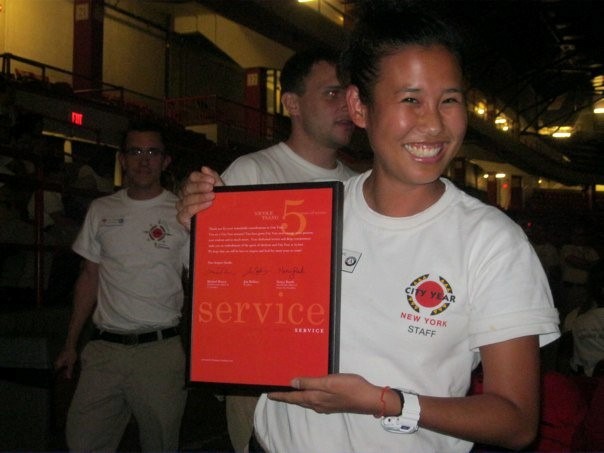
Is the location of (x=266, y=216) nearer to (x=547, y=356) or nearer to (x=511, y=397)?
(x=511, y=397)

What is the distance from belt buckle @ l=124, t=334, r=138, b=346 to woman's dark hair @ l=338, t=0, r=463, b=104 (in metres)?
2.29

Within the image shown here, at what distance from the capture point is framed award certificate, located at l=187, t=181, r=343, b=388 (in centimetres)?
142

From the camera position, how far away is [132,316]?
3434 mm

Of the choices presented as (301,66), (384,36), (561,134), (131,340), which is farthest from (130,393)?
(561,134)

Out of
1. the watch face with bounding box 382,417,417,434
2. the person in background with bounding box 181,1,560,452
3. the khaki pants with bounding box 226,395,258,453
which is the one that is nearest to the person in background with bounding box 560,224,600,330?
the khaki pants with bounding box 226,395,258,453

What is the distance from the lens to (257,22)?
647 inches

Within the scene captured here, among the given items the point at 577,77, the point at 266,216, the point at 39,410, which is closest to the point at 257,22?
the point at 577,77

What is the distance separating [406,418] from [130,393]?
2.43 metres

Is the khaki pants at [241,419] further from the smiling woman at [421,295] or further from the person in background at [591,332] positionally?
the person in background at [591,332]

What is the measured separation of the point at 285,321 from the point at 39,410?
229 cm

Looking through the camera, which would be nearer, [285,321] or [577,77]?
[285,321]

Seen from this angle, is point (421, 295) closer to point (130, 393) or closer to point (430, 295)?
point (430, 295)

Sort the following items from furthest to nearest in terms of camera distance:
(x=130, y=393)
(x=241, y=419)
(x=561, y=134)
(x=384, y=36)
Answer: (x=561, y=134) < (x=130, y=393) < (x=241, y=419) < (x=384, y=36)
